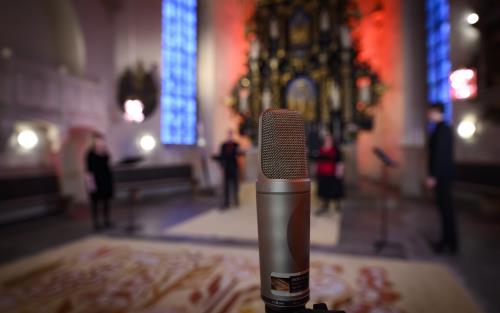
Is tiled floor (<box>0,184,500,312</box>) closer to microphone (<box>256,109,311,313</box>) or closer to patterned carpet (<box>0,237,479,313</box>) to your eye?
patterned carpet (<box>0,237,479,313</box>)

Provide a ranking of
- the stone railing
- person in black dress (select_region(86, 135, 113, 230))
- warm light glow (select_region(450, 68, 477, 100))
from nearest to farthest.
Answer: person in black dress (select_region(86, 135, 113, 230)), the stone railing, warm light glow (select_region(450, 68, 477, 100))

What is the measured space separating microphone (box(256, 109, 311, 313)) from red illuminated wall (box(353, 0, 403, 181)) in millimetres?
10366

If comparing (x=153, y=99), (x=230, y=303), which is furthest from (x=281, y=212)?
(x=153, y=99)

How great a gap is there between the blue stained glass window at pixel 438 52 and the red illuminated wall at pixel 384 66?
0.94 meters

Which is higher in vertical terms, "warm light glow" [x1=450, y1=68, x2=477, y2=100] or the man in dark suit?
"warm light glow" [x1=450, y1=68, x2=477, y2=100]

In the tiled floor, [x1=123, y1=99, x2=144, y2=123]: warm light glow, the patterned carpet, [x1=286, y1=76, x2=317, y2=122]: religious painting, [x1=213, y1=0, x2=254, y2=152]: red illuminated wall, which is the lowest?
the tiled floor

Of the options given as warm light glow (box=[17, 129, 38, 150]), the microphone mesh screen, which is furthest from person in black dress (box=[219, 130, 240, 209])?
the microphone mesh screen

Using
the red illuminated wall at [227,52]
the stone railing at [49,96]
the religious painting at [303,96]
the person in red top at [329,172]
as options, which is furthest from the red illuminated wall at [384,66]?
the stone railing at [49,96]

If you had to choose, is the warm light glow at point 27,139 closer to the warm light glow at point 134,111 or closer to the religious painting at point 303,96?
the warm light glow at point 134,111

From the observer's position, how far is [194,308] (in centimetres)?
253

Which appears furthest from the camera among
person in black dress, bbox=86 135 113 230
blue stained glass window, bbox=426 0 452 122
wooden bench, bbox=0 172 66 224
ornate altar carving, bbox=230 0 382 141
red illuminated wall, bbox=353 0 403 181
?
ornate altar carving, bbox=230 0 382 141

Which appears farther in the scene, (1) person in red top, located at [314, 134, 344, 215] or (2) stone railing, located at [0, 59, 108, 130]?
(1) person in red top, located at [314, 134, 344, 215]

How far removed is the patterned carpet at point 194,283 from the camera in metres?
2.56

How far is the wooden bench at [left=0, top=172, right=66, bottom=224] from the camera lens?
18.9 ft
